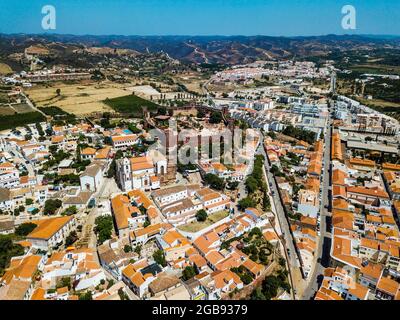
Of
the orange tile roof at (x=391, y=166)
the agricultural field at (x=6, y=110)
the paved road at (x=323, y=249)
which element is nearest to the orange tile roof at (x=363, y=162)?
→ the orange tile roof at (x=391, y=166)

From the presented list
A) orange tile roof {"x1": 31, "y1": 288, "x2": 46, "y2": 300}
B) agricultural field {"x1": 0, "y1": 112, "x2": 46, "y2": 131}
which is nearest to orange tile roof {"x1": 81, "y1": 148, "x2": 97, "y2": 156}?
agricultural field {"x1": 0, "y1": 112, "x2": 46, "y2": 131}

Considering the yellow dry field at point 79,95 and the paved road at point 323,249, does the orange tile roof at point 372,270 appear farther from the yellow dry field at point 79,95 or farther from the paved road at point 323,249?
the yellow dry field at point 79,95

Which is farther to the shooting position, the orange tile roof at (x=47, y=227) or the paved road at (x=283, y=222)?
the paved road at (x=283, y=222)

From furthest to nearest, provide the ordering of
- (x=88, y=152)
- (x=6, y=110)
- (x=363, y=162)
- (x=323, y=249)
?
1. (x=6, y=110)
2. (x=363, y=162)
3. (x=88, y=152)
4. (x=323, y=249)

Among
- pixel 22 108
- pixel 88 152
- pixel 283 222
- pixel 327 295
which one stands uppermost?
pixel 22 108

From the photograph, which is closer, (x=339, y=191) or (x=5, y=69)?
(x=339, y=191)

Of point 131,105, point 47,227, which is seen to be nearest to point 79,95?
point 131,105

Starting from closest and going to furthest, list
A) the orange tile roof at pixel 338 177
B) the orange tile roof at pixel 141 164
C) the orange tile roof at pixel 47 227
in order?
the orange tile roof at pixel 47 227, the orange tile roof at pixel 141 164, the orange tile roof at pixel 338 177

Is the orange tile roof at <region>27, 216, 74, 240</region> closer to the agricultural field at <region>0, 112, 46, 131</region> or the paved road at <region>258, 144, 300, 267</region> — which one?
the paved road at <region>258, 144, 300, 267</region>

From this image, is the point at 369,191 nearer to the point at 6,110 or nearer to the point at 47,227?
the point at 47,227
